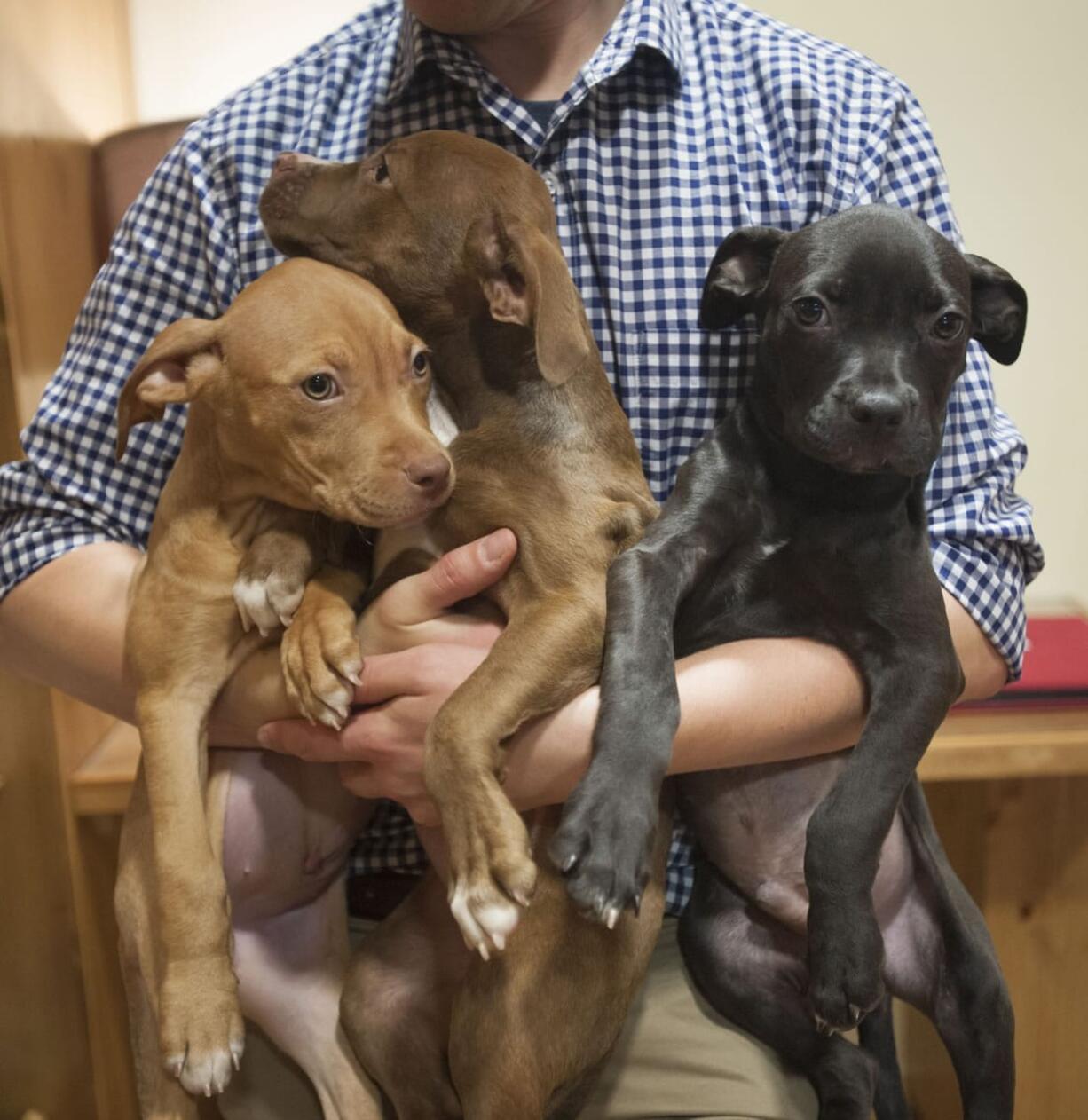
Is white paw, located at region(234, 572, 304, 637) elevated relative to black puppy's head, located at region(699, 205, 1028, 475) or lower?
lower

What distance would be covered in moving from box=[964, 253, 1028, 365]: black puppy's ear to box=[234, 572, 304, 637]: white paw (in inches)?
31.2

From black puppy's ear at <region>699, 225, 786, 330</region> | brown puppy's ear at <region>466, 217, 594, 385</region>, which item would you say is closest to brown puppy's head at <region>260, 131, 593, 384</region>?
brown puppy's ear at <region>466, 217, 594, 385</region>

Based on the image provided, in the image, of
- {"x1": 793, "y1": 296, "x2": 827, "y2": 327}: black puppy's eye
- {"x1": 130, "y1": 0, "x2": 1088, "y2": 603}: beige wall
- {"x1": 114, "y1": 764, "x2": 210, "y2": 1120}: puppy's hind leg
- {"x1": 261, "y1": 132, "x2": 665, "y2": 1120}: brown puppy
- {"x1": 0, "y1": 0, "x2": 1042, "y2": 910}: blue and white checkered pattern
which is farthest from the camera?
{"x1": 130, "y1": 0, "x2": 1088, "y2": 603}: beige wall

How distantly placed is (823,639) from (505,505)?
0.37 m

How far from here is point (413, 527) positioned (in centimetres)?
138

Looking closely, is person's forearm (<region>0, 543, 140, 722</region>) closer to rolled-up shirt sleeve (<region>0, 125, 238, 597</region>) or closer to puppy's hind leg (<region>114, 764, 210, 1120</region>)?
rolled-up shirt sleeve (<region>0, 125, 238, 597</region>)

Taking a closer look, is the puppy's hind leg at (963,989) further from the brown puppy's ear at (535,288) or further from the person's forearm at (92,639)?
the person's forearm at (92,639)

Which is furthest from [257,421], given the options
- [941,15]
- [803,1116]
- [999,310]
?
[941,15]

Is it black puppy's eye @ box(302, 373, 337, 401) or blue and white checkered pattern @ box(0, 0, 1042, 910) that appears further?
blue and white checkered pattern @ box(0, 0, 1042, 910)

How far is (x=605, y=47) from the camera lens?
1.50 metres

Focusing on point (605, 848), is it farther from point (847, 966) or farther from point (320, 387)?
point (320, 387)

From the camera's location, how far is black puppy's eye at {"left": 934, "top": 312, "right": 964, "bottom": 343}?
4.26ft

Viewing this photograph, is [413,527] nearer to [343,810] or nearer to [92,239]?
[343,810]

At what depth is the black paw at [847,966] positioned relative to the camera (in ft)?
4.00
